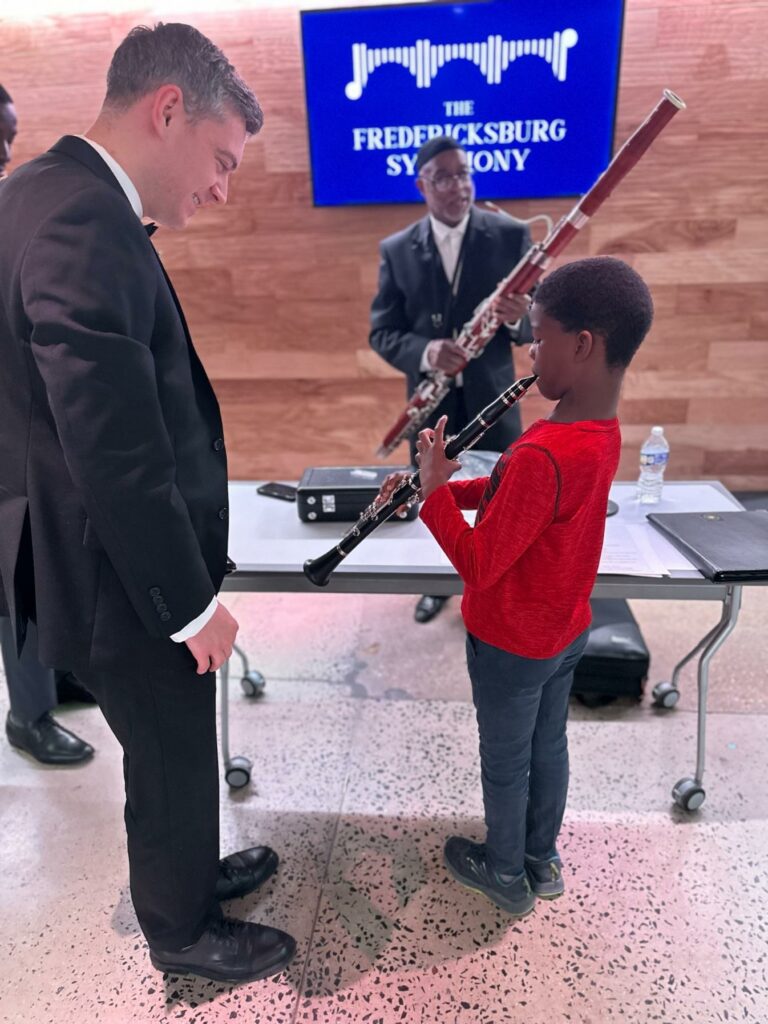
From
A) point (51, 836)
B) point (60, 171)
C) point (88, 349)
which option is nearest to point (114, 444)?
point (88, 349)

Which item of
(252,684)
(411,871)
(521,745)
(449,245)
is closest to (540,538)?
(521,745)

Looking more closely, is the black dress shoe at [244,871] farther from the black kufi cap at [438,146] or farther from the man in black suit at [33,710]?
the black kufi cap at [438,146]

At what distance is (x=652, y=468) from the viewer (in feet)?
6.46

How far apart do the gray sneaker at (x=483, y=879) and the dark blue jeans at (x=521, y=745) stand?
0.11 ft

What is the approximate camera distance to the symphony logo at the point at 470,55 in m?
3.08

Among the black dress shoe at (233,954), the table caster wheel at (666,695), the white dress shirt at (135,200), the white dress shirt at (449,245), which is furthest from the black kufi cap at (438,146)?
the black dress shoe at (233,954)

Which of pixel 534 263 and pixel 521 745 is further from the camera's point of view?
pixel 534 263

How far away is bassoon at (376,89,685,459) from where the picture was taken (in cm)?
171

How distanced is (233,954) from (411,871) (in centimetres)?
45

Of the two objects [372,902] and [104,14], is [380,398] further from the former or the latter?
[372,902]

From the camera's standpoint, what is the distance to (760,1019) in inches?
53.6

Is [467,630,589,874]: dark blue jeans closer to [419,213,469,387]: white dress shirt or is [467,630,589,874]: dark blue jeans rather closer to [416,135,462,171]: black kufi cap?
[419,213,469,387]: white dress shirt

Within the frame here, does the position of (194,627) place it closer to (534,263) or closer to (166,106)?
(166,106)

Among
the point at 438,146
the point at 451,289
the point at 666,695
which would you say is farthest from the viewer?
the point at 451,289
